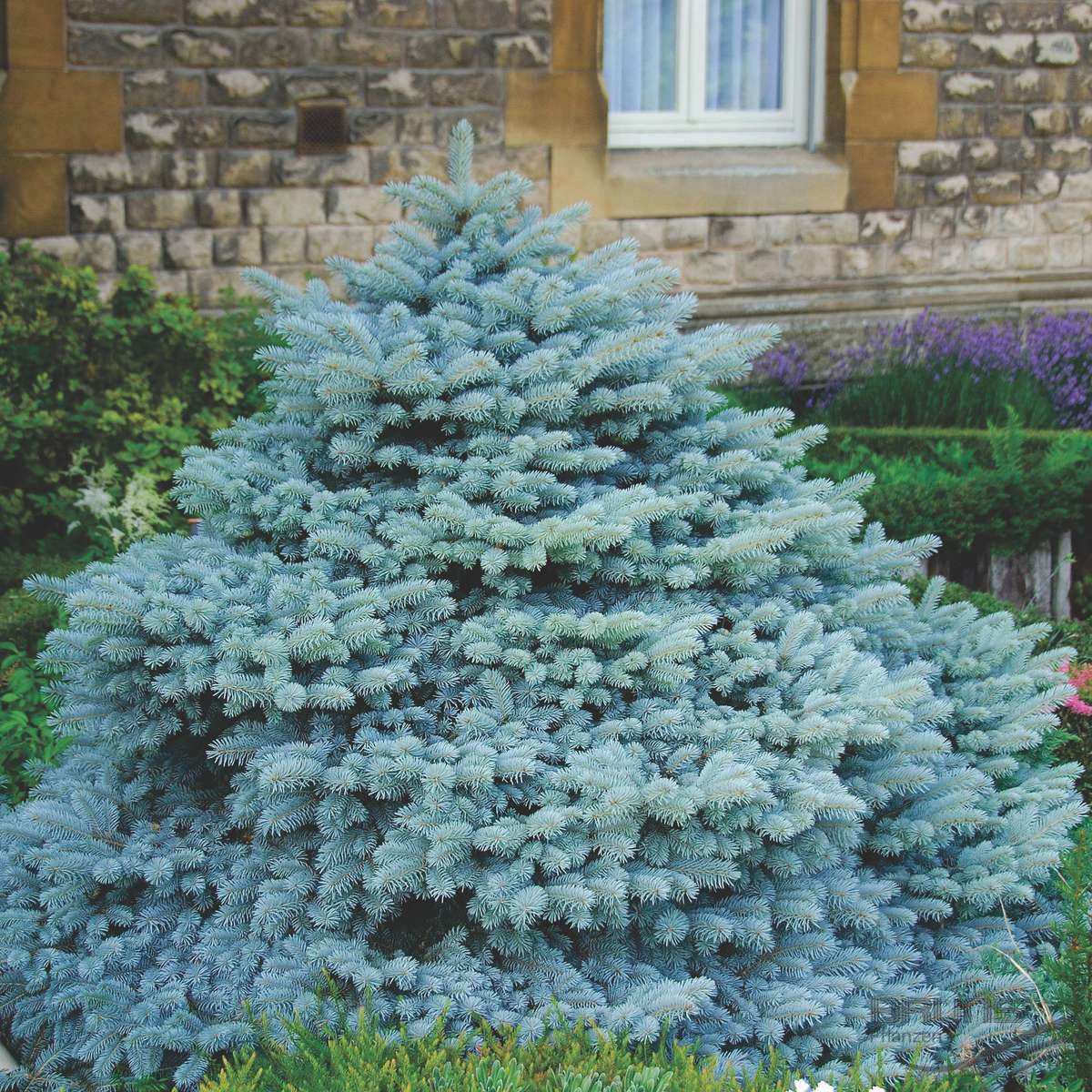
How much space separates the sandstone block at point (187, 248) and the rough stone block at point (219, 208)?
71 millimetres

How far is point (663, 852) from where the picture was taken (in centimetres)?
243

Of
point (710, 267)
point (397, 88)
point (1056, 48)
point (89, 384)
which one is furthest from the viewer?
point (1056, 48)

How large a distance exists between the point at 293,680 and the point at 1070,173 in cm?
809

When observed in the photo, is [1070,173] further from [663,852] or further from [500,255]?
[663,852]

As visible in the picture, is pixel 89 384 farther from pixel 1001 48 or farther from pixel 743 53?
pixel 1001 48

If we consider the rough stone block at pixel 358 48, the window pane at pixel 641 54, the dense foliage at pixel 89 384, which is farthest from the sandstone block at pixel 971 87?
the dense foliage at pixel 89 384

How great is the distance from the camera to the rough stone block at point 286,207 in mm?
7023

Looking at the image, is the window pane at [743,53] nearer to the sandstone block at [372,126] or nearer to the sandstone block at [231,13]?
the sandstone block at [372,126]

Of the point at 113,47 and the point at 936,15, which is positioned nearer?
the point at 113,47

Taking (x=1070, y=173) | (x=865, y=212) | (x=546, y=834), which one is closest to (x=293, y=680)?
(x=546, y=834)

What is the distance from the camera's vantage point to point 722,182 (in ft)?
26.2

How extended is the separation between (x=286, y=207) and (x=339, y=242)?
349 mm

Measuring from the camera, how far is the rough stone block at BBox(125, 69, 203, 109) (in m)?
6.69

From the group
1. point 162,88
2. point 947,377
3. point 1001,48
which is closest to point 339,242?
point 162,88
